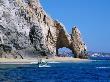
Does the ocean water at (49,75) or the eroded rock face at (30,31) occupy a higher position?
the eroded rock face at (30,31)

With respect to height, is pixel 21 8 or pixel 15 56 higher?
pixel 21 8

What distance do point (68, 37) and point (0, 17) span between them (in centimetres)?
3475

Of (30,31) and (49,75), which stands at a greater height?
(30,31)

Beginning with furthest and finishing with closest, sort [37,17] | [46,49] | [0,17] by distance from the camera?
[37,17], [46,49], [0,17]

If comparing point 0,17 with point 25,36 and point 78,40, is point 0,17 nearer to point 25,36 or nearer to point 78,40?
point 25,36

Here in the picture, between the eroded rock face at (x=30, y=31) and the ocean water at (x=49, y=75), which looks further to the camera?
the eroded rock face at (x=30, y=31)

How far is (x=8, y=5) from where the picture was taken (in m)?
123

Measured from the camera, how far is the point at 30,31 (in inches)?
5010

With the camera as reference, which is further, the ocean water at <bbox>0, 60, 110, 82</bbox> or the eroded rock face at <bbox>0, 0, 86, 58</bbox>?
the eroded rock face at <bbox>0, 0, 86, 58</bbox>

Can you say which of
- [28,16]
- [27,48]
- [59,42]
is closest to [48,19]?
[59,42]

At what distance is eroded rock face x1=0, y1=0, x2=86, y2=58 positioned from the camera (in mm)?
119000

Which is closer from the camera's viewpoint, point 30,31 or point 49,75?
point 49,75

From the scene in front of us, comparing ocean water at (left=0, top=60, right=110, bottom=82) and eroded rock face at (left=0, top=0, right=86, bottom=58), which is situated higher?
eroded rock face at (left=0, top=0, right=86, bottom=58)

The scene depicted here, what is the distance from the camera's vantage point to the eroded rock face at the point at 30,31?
119000 millimetres
